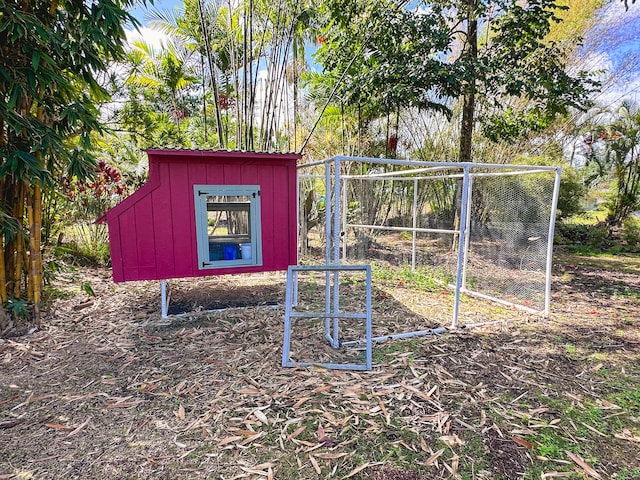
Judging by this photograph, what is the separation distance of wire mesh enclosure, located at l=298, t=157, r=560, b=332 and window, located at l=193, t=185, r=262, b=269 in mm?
750

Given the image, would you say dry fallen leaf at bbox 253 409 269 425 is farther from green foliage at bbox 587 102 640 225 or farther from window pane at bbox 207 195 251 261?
green foliage at bbox 587 102 640 225

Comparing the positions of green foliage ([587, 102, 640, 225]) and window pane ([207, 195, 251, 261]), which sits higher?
green foliage ([587, 102, 640, 225])

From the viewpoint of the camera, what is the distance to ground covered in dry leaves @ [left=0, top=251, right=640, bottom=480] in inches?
68.0

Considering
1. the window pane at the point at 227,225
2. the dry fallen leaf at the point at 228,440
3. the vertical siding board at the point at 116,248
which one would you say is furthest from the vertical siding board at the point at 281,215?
the dry fallen leaf at the point at 228,440

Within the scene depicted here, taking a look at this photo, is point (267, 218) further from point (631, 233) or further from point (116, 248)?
point (631, 233)

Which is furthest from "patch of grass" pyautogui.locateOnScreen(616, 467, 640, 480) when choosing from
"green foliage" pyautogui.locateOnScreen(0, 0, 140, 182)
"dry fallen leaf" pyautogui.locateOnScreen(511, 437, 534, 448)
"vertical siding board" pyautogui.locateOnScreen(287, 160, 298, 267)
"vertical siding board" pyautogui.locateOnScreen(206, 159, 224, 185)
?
"green foliage" pyautogui.locateOnScreen(0, 0, 140, 182)

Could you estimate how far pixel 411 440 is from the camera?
1.89m

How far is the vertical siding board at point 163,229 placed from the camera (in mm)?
3180

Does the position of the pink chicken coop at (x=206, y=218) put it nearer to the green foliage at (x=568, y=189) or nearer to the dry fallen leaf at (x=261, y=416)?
the dry fallen leaf at (x=261, y=416)

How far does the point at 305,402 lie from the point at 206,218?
1.98 meters

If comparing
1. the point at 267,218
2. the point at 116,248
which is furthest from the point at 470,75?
the point at 116,248

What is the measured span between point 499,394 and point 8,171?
12.5 feet

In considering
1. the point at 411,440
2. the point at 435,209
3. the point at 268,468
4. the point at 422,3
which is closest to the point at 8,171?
the point at 268,468

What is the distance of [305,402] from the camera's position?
7.20 feet
